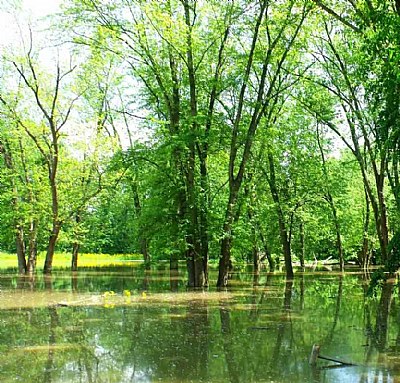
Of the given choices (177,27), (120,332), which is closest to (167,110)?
(177,27)

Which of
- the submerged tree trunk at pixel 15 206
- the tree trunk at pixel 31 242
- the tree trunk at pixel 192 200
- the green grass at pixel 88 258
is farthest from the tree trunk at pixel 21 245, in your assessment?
the green grass at pixel 88 258

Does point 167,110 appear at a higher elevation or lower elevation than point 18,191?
higher

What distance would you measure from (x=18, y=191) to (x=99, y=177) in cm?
500

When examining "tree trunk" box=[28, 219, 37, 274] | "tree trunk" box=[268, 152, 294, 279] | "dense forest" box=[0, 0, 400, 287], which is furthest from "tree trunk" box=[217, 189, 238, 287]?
"tree trunk" box=[28, 219, 37, 274]

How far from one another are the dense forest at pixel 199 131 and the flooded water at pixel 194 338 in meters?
4.92

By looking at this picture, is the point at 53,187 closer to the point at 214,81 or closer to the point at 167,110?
the point at 167,110

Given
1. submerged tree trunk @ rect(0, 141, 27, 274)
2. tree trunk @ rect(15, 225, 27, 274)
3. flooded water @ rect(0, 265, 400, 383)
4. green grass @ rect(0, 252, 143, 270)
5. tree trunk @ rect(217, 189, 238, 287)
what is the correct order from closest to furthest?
flooded water @ rect(0, 265, 400, 383)
tree trunk @ rect(217, 189, 238, 287)
submerged tree trunk @ rect(0, 141, 27, 274)
tree trunk @ rect(15, 225, 27, 274)
green grass @ rect(0, 252, 143, 270)

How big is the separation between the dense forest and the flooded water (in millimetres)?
4924

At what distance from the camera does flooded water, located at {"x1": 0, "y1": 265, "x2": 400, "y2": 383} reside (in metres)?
8.31

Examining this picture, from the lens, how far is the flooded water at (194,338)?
831cm

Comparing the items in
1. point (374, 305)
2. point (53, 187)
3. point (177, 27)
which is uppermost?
point (177, 27)

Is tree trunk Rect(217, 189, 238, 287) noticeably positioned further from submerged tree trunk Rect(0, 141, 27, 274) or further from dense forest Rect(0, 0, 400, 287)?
submerged tree trunk Rect(0, 141, 27, 274)

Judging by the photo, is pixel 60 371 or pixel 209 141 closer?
pixel 60 371

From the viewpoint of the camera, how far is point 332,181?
31.9 metres
